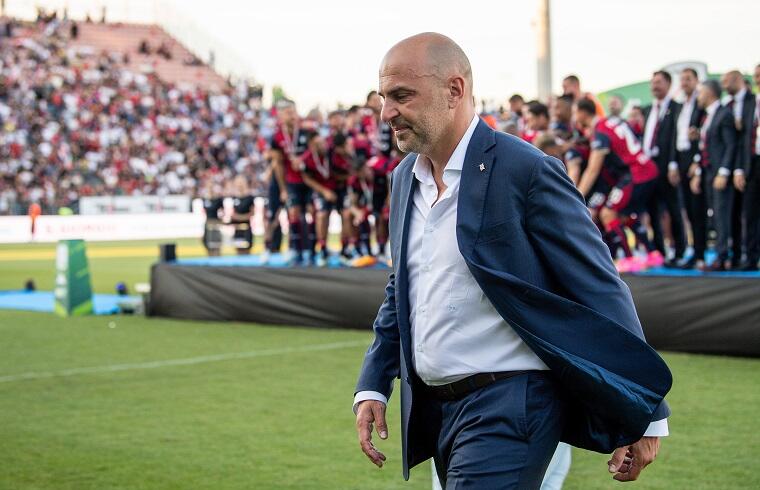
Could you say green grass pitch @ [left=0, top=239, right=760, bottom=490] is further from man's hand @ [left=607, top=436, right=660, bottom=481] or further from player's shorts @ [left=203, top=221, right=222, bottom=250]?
player's shorts @ [left=203, top=221, right=222, bottom=250]

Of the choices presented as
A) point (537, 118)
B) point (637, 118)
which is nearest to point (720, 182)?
point (537, 118)

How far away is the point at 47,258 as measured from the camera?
89.1ft

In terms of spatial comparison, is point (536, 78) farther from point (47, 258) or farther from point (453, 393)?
point (453, 393)

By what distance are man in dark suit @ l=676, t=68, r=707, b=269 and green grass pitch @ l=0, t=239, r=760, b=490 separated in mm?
2052

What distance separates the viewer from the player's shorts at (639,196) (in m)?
12.0

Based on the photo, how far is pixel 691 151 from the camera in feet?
38.9

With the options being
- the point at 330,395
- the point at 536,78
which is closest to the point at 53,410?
the point at 330,395

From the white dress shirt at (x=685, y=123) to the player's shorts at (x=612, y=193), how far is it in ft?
2.16

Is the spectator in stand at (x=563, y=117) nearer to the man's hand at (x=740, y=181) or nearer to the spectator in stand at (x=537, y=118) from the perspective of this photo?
the spectator in stand at (x=537, y=118)

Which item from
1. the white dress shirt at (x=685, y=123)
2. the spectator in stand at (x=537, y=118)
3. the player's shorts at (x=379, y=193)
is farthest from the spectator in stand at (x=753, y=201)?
the player's shorts at (x=379, y=193)

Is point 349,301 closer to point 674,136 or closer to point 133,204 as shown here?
point 674,136

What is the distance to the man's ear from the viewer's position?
3209 mm

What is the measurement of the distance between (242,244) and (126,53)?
1152 inches

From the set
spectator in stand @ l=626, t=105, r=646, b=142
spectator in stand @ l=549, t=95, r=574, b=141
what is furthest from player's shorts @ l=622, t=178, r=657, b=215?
spectator in stand @ l=626, t=105, r=646, b=142
